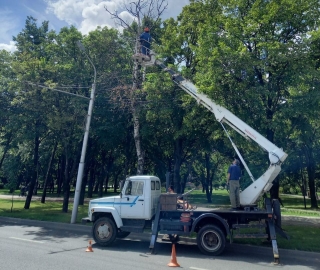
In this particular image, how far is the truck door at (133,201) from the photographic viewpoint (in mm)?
11102

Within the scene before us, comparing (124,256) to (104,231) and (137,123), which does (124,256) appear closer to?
(104,231)

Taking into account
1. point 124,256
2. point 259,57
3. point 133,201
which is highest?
point 259,57

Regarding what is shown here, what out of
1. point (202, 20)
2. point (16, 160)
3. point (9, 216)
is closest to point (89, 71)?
point (202, 20)

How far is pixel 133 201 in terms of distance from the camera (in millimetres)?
11195

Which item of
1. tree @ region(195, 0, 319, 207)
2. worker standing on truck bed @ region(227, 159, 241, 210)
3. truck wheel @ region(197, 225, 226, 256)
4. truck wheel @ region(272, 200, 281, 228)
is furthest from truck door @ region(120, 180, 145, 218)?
tree @ region(195, 0, 319, 207)

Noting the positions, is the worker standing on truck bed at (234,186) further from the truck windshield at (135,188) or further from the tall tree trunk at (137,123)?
the tall tree trunk at (137,123)

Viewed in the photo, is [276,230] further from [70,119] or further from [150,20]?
[150,20]

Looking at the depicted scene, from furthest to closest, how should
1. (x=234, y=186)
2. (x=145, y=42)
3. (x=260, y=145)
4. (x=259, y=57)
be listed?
(x=145, y=42) → (x=259, y=57) → (x=260, y=145) → (x=234, y=186)

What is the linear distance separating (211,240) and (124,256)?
2699 mm

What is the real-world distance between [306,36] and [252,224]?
7.81 m

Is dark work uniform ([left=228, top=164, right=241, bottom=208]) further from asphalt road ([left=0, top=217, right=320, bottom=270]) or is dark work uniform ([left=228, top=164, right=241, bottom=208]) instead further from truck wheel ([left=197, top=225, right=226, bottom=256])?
asphalt road ([left=0, top=217, right=320, bottom=270])

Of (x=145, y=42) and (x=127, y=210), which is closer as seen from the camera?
(x=127, y=210)

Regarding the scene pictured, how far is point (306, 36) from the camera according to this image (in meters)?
12.8

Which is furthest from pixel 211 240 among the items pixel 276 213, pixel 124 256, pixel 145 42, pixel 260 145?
pixel 145 42
